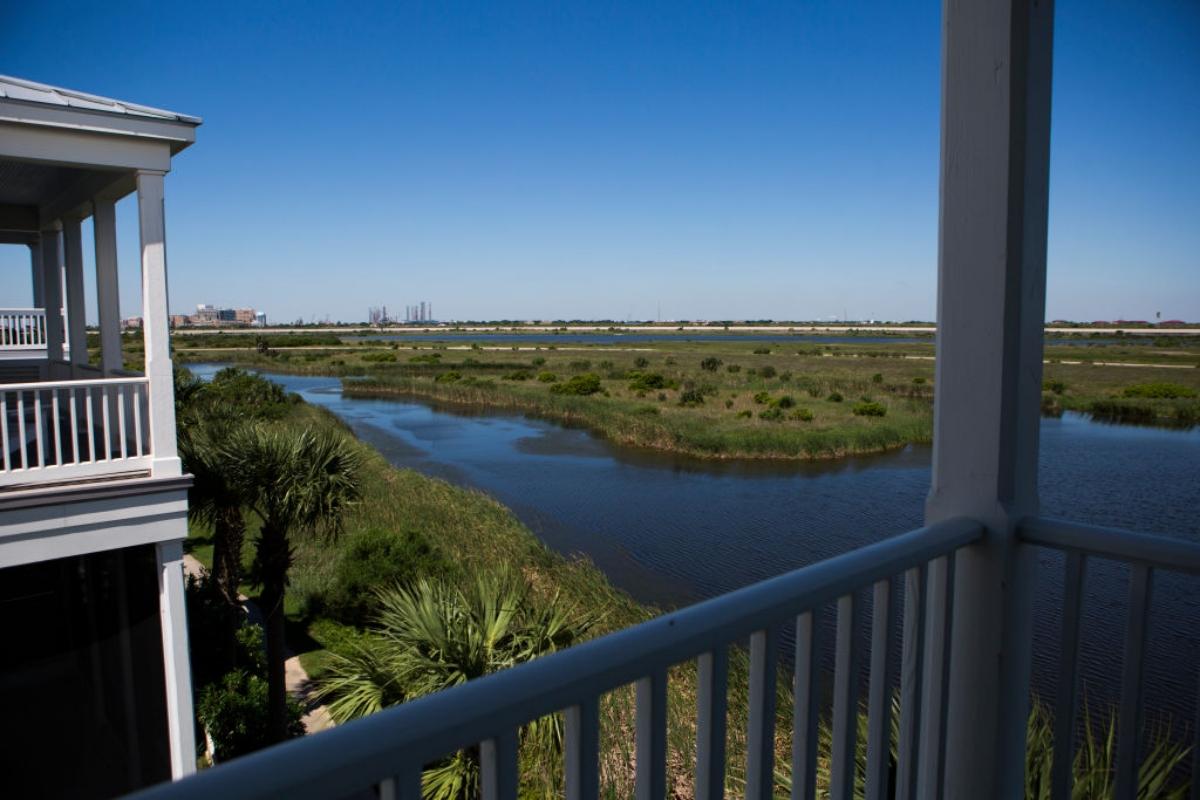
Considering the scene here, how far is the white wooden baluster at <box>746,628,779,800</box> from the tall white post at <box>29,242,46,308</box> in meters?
11.2

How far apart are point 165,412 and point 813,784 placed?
4.97 meters

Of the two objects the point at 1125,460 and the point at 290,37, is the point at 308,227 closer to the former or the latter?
the point at 290,37

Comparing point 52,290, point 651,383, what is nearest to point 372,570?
point 52,290

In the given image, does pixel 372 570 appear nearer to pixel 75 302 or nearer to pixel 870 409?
pixel 75 302

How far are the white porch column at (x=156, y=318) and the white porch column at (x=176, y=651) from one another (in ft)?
2.01

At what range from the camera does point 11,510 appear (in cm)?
453

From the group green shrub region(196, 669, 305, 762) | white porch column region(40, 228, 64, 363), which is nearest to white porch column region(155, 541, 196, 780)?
green shrub region(196, 669, 305, 762)

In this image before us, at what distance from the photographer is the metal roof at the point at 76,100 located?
462cm

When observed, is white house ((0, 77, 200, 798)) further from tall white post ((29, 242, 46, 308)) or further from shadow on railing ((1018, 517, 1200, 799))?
shadow on railing ((1018, 517, 1200, 799))

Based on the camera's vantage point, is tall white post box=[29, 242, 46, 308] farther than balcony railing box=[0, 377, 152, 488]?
Yes

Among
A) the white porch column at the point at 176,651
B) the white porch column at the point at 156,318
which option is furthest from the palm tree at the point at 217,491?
the white porch column at the point at 156,318

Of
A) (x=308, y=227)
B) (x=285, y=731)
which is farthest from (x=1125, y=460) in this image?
(x=308, y=227)

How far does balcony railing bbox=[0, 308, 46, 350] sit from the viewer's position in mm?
9703

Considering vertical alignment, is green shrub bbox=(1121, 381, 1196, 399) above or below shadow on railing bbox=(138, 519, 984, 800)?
below
